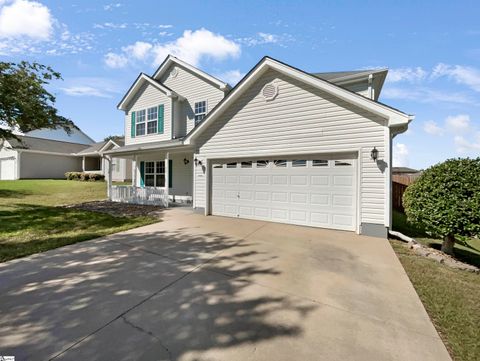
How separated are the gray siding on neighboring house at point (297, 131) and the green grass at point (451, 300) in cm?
218

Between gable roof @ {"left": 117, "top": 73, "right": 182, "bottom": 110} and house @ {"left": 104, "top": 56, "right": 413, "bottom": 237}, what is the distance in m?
3.12

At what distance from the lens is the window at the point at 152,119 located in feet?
46.1

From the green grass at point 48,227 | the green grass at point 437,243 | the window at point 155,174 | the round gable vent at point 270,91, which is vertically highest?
the round gable vent at point 270,91

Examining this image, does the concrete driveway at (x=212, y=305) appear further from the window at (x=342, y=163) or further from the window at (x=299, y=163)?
the window at (x=299, y=163)

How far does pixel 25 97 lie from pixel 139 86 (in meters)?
5.90

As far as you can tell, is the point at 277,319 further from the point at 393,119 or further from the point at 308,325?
the point at 393,119

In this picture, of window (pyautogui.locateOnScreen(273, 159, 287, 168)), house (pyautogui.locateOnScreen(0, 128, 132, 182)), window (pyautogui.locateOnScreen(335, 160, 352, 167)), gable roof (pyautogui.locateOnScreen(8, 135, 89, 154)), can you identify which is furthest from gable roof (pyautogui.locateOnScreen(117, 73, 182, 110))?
gable roof (pyautogui.locateOnScreen(8, 135, 89, 154))

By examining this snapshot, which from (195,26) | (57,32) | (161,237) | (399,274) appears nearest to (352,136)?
(399,274)

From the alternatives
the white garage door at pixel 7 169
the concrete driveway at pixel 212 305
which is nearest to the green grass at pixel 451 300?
the concrete driveway at pixel 212 305

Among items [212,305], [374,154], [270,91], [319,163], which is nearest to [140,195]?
[270,91]

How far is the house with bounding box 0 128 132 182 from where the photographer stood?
23406 mm

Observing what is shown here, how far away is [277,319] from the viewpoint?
2748 mm

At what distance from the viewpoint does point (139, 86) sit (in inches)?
569

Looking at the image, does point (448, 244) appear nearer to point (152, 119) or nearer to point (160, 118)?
point (160, 118)
